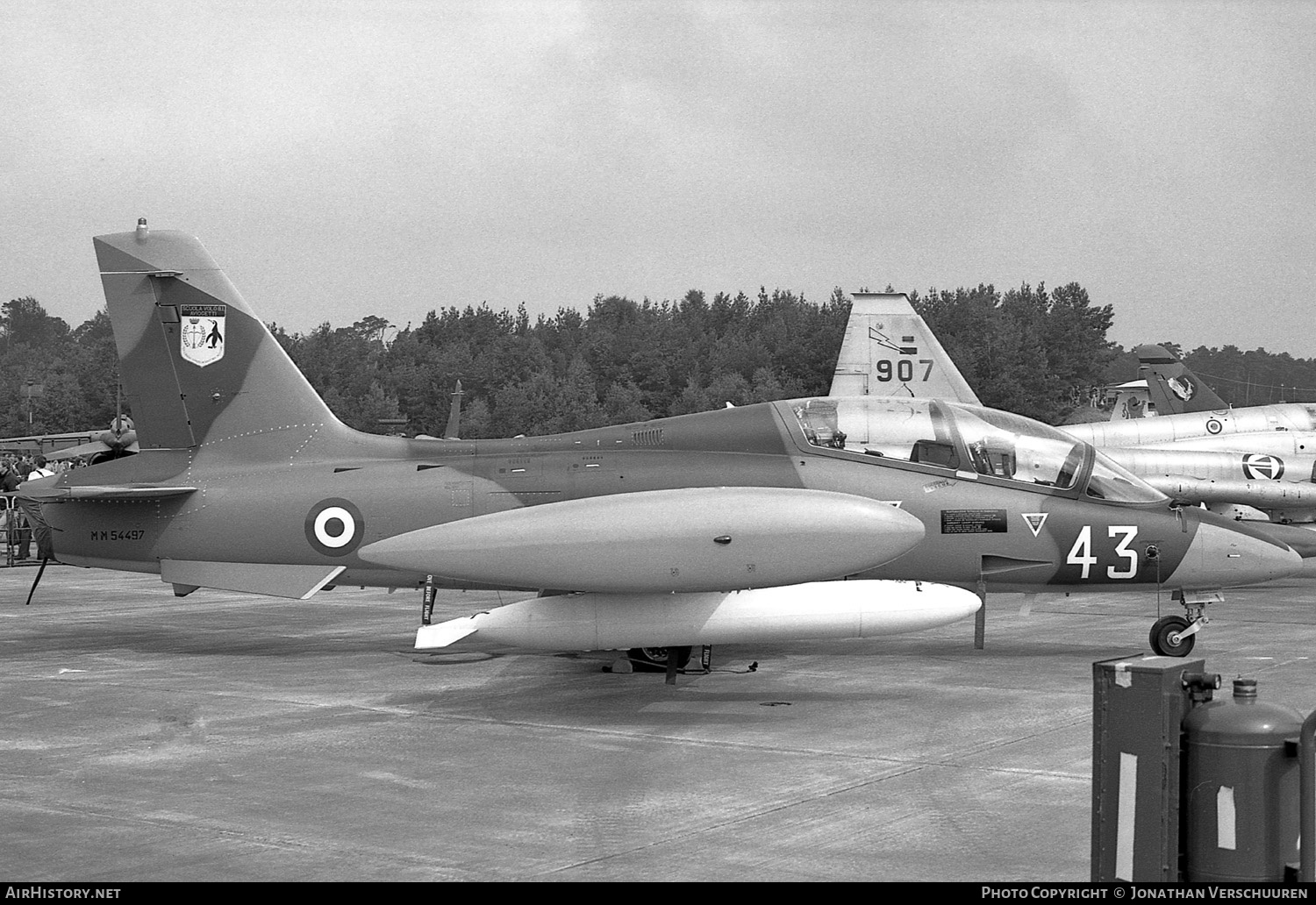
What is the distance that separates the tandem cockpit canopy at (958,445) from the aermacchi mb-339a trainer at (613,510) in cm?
2

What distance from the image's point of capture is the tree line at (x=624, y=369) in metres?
75.1

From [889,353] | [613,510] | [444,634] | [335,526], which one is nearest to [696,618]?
[613,510]

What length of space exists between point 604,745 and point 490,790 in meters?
1.34

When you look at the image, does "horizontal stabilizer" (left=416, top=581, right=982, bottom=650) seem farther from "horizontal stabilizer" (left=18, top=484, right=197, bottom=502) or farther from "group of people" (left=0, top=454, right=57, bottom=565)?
"group of people" (left=0, top=454, right=57, bottom=565)

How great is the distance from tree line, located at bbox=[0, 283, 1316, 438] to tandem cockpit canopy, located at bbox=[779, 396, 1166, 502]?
166ft

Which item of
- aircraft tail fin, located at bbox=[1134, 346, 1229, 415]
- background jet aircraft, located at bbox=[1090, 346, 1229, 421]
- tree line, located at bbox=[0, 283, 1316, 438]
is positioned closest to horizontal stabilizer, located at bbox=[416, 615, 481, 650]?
background jet aircraft, located at bbox=[1090, 346, 1229, 421]

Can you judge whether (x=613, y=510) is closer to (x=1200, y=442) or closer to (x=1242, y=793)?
(x=1242, y=793)

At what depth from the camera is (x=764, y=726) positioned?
29.5 ft

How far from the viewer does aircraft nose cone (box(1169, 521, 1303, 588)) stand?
1109 cm

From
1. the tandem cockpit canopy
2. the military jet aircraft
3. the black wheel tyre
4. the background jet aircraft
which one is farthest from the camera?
the background jet aircraft

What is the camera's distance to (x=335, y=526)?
37.7 ft

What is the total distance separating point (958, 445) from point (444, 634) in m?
4.51
